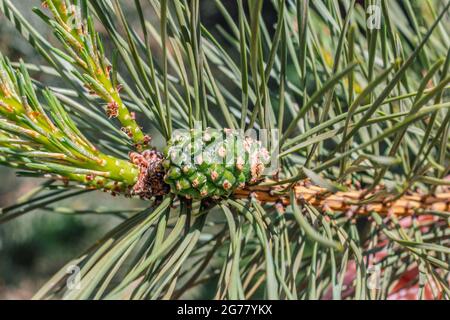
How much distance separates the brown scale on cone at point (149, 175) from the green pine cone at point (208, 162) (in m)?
0.01

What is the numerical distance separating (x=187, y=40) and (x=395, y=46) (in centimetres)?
11

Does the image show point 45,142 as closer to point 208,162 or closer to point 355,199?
point 208,162

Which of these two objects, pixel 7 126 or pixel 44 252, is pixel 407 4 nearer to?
pixel 7 126

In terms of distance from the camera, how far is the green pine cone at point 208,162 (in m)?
0.30

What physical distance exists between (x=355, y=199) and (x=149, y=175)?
Result: 5.1 inches

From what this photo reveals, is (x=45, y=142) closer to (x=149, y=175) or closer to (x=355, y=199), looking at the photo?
(x=149, y=175)

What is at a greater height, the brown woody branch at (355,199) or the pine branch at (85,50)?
the pine branch at (85,50)

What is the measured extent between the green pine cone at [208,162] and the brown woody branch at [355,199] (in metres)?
0.03

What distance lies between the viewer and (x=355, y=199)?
36cm

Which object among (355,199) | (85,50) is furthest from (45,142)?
(355,199)


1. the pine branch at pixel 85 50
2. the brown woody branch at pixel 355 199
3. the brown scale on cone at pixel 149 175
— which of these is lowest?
the brown woody branch at pixel 355 199

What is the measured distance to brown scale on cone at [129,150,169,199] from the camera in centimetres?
32

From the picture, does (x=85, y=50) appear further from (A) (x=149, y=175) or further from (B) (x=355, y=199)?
(B) (x=355, y=199)

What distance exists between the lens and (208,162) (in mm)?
298
